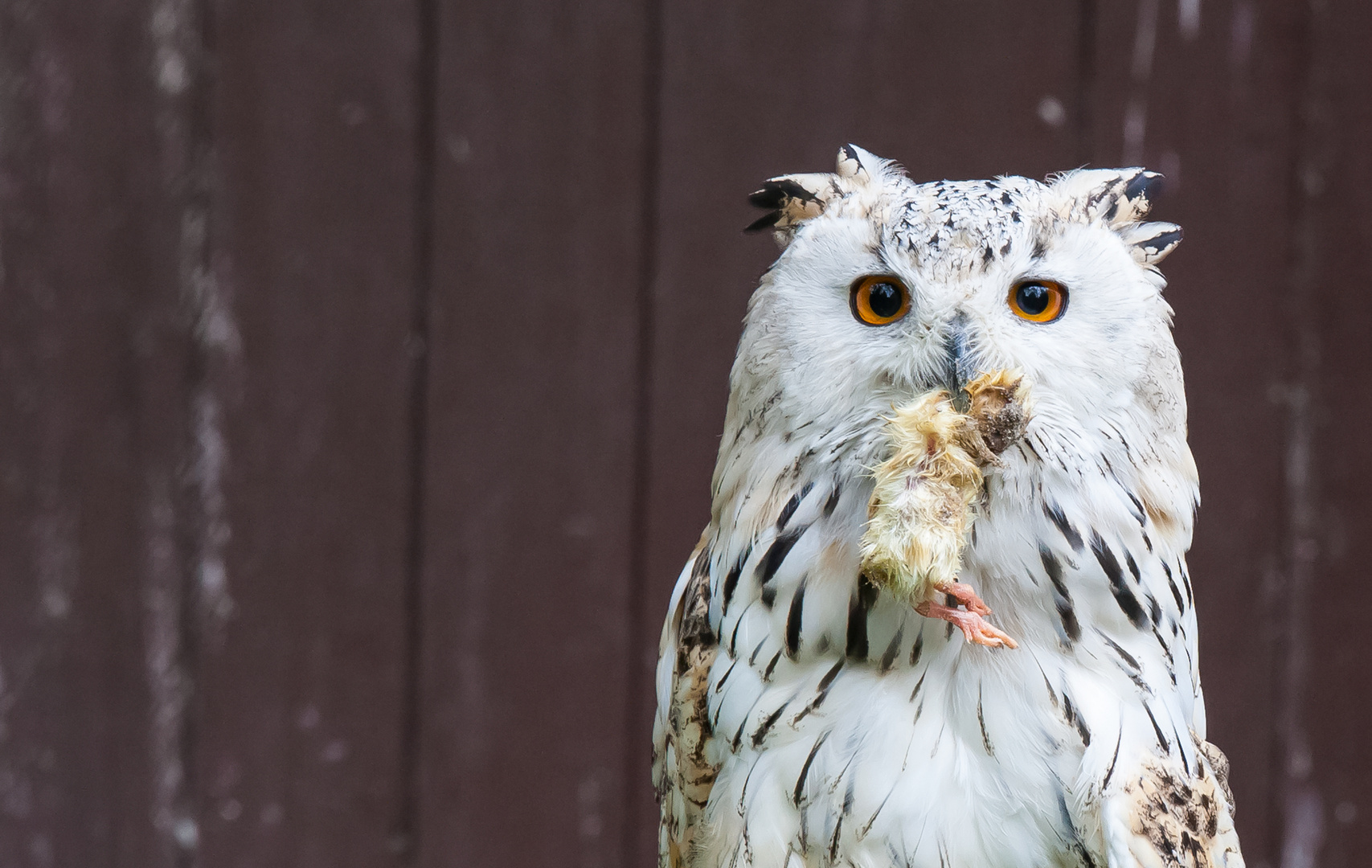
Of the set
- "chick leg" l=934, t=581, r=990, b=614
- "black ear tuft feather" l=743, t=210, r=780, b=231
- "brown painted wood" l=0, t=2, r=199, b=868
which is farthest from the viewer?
"brown painted wood" l=0, t=2, r=199, b=868

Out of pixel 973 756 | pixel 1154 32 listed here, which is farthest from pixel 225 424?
pixel 1154 32

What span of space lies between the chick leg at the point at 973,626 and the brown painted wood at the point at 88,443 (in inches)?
38.3

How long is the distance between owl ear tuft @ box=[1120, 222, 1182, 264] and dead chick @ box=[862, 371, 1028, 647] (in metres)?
0.18

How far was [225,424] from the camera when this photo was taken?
1257 millimetres

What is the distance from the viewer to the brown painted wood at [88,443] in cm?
120

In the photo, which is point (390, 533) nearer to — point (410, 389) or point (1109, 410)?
point (410, 389)

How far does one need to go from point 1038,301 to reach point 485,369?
0.74 m

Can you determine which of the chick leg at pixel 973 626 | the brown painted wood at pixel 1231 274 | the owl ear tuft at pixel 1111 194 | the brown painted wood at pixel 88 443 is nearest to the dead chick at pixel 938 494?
the chick leg at pixel 973 626

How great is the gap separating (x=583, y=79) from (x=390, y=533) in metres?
0.59

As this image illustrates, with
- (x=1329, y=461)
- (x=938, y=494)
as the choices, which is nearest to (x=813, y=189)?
(x=938, y=494)

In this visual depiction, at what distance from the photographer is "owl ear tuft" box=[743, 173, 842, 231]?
796 millimetres

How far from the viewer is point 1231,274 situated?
1280mm

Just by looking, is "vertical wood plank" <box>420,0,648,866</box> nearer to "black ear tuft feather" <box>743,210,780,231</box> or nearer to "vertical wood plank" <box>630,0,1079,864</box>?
"vertical wood plank" <box>630,0,1079,864</box>

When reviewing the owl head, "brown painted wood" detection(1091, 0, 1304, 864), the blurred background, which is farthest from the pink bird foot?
"brown painted wood" detection(1091, 0, 1304, 864)
